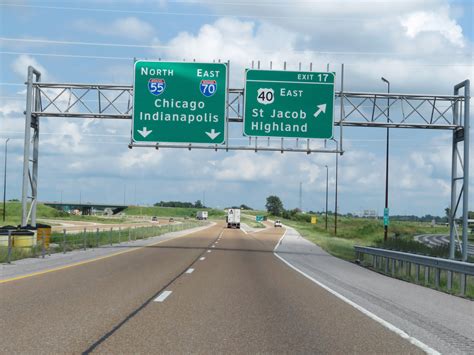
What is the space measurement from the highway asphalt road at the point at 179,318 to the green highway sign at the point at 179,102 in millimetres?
13475

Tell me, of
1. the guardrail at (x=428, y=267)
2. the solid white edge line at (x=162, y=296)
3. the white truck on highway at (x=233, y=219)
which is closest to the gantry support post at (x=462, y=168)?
the guardrail at (x=428, y=267)

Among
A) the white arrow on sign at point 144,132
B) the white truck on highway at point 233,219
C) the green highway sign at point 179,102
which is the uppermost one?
the green highway sign at point 179,102

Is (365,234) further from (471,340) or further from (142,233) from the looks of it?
(471,340)

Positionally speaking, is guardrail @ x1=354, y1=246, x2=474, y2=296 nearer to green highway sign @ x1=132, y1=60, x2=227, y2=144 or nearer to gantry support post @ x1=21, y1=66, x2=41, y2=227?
green highway sign @ x1=132, y1=60, x2=227, y2=144

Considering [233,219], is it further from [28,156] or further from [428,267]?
[428,267]

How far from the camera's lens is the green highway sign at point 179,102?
1168 inches

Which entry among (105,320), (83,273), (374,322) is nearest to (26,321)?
(105,320)

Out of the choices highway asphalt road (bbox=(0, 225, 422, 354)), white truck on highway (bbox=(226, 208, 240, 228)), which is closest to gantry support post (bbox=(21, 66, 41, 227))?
highway asphalt road (bbox=(0, 225, 422, 354))

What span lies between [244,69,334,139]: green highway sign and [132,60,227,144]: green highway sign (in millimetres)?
1471

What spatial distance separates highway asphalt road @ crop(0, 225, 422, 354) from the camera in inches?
311

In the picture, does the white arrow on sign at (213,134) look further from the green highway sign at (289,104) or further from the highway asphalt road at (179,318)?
the highway asphalt road at (179,318)

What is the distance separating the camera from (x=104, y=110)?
98.8ft

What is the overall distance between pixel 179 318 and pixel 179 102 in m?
20.6

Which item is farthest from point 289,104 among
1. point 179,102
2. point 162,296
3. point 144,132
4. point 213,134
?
point 162,296
